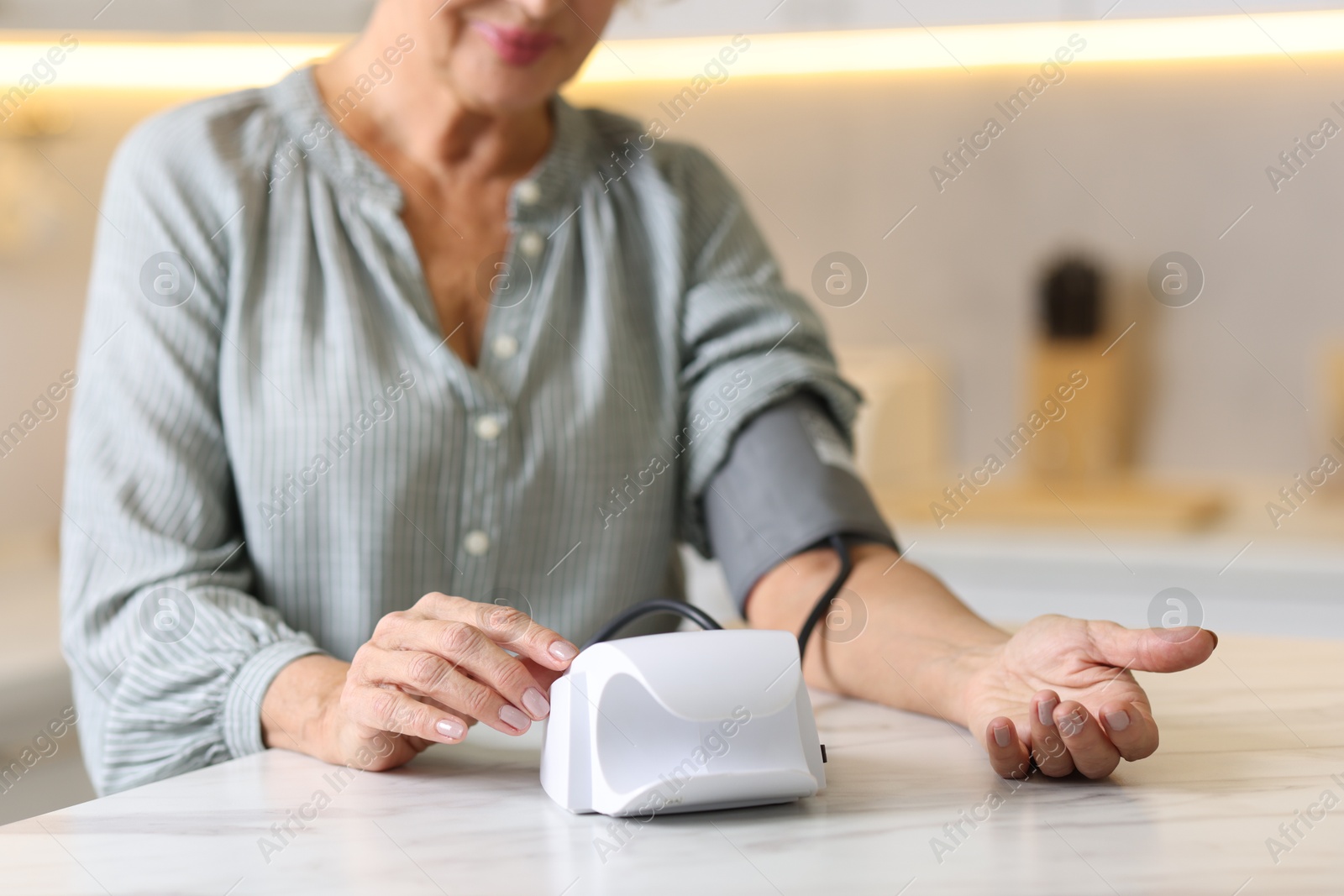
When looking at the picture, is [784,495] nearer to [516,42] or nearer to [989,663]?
[989,663]

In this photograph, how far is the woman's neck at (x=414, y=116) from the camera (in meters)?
1.00

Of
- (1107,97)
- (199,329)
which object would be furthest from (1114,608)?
(199,329)

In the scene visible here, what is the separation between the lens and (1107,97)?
2.37 m

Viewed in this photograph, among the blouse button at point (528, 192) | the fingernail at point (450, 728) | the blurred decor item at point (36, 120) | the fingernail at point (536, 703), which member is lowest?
the fingernail at point (450, 728)

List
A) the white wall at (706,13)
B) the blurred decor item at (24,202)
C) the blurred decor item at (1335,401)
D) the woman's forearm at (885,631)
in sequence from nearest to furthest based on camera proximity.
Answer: the woman's forearm at (885,631), the white wall at (706,13), the blurred decor item at (24,202), the blurred decor item at (1335,401)

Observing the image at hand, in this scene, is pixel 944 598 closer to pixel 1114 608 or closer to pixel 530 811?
pixel 530 811

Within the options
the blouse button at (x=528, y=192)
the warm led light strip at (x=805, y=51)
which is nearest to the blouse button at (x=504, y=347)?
the blouse button at (x=528, y=192)

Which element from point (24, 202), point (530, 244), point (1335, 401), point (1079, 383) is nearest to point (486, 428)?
point (530, 244)

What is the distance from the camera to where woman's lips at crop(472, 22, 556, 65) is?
3.04 feet

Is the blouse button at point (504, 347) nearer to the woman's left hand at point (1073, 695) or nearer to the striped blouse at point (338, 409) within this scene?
the striped blouse at point (338, 409)

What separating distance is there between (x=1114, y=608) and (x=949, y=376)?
72 centimetres

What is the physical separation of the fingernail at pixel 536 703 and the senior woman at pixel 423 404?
15 cm

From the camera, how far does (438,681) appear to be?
0.62m

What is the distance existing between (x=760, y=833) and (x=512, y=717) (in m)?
0.15
